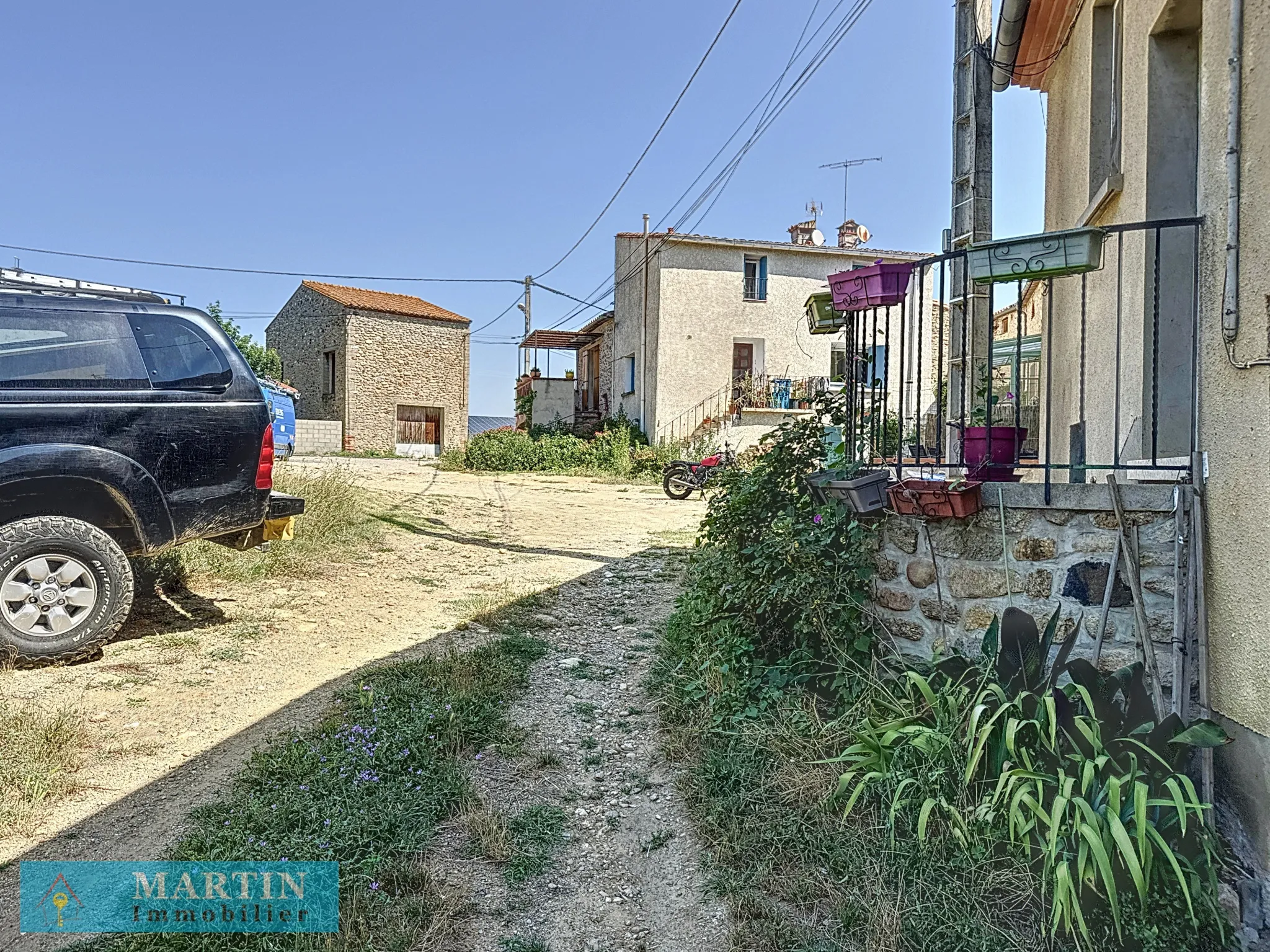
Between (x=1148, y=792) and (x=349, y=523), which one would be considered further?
(x=349, y=523)

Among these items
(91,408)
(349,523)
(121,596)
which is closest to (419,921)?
(121,596)

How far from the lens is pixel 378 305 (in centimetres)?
2733

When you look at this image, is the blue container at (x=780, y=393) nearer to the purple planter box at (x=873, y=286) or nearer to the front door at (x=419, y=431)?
the front door at (x=419, y=431)

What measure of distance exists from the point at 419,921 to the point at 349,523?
5751 millimetres

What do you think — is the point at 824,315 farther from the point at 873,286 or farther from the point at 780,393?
the point at 780,393

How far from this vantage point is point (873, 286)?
3.64m

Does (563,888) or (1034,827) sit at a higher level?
(1034,827)

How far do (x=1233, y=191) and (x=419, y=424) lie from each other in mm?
28362

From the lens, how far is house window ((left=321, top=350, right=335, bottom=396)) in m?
27.6

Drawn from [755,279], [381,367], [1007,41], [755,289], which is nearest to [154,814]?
[1007,41]

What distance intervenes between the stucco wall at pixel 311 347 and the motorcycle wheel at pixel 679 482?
16.4 meters

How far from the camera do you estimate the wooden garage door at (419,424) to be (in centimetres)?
2837

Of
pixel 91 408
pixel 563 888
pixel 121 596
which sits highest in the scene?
pixel 91 408

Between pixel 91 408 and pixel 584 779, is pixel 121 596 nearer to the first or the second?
pixel 91 408
